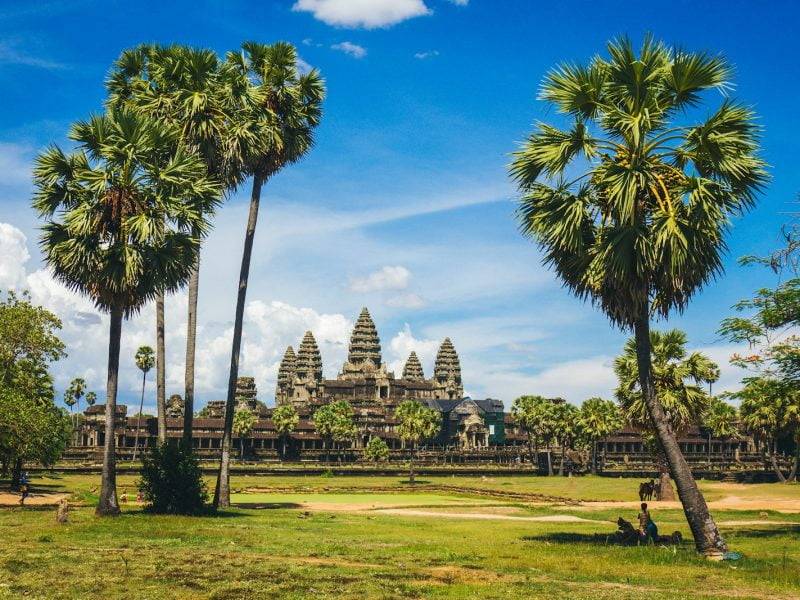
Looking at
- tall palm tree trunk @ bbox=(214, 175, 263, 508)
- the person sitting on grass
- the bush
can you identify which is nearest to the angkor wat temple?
tall palm tree trunk @ bbox=(214, 175, 263, 508)

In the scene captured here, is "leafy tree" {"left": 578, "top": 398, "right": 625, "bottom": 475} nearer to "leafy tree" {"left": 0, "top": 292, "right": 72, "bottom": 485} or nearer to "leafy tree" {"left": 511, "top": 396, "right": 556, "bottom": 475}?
"leafy tree" {"left": 511, "top": 396, "right": 556, "bottom": 475}

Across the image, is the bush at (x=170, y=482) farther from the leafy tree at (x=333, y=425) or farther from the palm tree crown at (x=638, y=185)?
the leafy tree at (x=333, y=425)

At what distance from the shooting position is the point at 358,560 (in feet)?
67.7

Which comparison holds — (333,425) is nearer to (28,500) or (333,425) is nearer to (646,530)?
(28,500)

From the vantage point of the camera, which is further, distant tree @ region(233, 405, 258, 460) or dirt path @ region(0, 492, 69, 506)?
distant tree @ region(233, 405, 258, 460)

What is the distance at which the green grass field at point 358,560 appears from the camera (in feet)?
53.0

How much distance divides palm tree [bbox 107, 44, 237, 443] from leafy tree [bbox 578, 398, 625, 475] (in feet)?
260

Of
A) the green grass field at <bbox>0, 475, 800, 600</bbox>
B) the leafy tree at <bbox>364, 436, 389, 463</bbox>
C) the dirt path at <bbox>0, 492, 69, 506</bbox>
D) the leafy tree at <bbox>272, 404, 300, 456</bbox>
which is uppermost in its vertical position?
the leafy tree at <bbox>272, 404, 300, 456</bbox>

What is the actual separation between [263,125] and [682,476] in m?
25.5

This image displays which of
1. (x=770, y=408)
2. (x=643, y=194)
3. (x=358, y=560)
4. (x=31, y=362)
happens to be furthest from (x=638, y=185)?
(x=770, y=408)

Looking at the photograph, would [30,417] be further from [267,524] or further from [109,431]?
[267,524]

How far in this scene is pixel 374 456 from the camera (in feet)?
401

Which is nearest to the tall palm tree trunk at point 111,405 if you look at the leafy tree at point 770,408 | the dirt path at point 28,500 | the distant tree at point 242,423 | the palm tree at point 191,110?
the palm tree at point 191,110

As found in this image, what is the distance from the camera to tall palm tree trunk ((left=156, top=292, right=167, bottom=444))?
120ft
